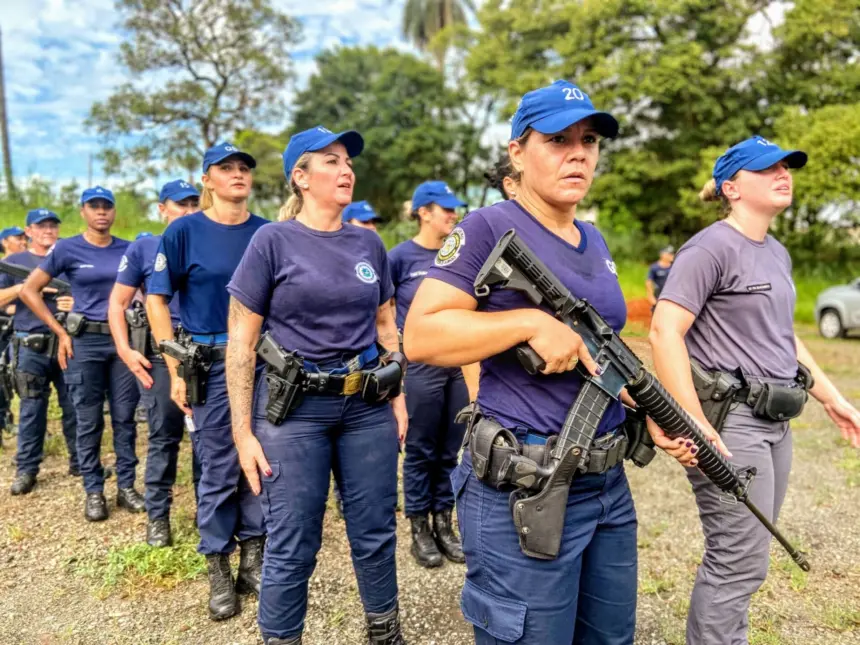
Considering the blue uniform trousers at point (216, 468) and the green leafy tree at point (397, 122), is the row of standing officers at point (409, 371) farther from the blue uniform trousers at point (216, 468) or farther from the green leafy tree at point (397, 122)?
the green leafy tree at point (397, 122)

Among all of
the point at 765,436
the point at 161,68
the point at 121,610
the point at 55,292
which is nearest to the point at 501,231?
the point at 765,436

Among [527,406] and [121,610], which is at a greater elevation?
[527,406]

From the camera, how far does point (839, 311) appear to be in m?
12.9

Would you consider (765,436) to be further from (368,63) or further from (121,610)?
(368,63)

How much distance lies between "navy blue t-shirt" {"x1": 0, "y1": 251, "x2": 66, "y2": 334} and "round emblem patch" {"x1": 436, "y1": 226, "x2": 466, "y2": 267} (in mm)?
4760

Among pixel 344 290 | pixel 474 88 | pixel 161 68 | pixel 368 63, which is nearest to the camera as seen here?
pixel 344 290

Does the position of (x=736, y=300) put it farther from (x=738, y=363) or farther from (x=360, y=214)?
(x=360, y=214)

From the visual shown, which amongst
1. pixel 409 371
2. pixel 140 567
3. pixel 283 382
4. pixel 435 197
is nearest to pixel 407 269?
pixel 435 197

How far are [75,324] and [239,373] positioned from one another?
8.33 ft

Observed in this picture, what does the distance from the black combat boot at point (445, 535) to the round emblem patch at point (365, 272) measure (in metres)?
1.82

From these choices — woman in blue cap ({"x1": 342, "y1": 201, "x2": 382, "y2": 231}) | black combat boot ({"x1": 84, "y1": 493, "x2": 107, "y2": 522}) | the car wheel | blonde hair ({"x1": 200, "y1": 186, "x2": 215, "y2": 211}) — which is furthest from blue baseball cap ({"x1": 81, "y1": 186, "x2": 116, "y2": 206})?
the car wheel

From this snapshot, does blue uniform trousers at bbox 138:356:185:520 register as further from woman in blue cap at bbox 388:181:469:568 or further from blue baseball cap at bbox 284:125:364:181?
blue baseball cap at bbox 284:125:364:181

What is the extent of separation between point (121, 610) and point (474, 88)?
26.7 metres

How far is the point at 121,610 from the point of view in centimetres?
323
